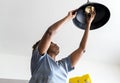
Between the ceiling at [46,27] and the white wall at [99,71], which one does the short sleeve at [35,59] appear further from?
the white wall at [99,71]

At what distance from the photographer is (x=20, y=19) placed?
185 centimetres

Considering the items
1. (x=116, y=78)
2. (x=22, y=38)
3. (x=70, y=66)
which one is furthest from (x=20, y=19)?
(x=116, y=78)

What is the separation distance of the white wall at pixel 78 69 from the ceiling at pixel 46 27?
62mm

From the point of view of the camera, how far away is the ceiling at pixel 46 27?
5.73 ft

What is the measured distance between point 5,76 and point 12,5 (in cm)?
69

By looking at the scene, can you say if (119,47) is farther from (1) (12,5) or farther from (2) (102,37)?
(1) (12,5)

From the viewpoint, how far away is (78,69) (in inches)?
95.3

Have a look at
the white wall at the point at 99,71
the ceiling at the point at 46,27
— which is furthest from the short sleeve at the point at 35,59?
the white wall at the point at 99,71

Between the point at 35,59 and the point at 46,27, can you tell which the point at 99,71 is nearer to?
the point at 46,27

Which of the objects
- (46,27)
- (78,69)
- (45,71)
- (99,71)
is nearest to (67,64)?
(45,71)

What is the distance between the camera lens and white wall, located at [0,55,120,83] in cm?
216

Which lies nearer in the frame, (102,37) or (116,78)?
(102,37)

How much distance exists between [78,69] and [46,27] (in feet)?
2.24

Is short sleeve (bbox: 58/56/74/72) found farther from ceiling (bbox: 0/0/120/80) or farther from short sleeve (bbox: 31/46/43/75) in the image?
ceiling (bbox: 0/0/120/80)
